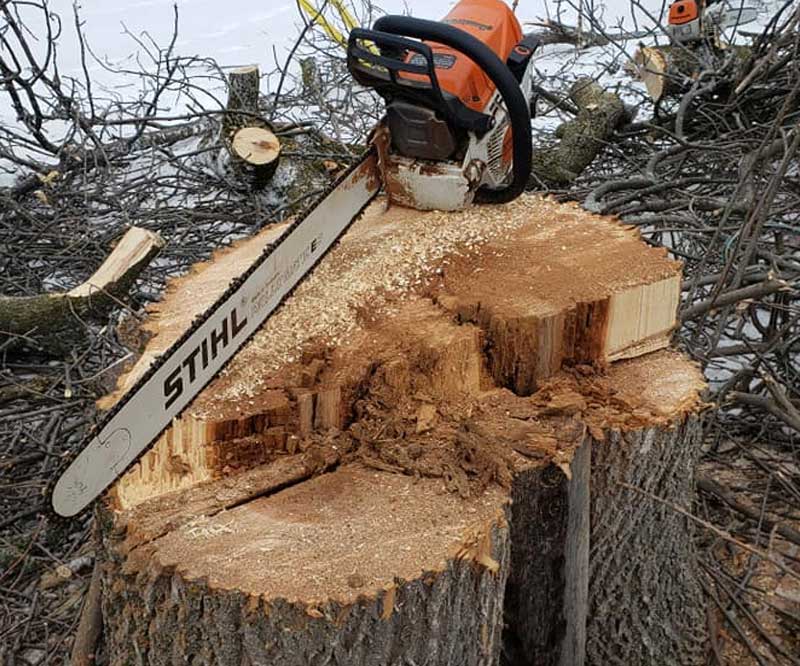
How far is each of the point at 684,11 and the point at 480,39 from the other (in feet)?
9.75

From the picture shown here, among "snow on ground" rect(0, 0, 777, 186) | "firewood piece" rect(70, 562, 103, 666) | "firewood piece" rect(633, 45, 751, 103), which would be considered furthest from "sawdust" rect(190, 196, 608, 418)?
"snow on ground" rect(0, 0, 777, 186)

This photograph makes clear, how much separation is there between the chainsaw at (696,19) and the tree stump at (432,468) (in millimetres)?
2929

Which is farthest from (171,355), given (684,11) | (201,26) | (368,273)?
(201,26)

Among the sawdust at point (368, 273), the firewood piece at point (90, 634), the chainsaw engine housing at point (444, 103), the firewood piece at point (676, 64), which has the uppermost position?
the chainsaw engine housing at point (444, 103)

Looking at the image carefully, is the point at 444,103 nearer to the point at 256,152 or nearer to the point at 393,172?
the point at 393,172

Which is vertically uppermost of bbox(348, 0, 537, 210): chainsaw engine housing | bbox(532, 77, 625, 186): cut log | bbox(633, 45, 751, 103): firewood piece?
bbox(348, 0, 537, 210): chainsaw engine housing

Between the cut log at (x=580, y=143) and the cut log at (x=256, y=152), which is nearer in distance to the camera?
the cut log at (x=256, y=152)

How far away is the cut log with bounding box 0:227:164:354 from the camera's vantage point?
122 inches

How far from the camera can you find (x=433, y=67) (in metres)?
1.78

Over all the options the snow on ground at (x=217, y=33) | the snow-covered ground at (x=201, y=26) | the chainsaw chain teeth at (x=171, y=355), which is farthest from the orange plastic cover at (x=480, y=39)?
the snow-covered ground at (x=201, y=26)

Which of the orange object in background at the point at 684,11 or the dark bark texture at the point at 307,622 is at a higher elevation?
the orange object in background at the point at 684,11

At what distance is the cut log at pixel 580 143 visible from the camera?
424 centimetres

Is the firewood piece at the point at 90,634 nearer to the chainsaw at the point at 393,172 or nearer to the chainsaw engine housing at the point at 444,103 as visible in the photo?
the chainsaw at the point at 393,172

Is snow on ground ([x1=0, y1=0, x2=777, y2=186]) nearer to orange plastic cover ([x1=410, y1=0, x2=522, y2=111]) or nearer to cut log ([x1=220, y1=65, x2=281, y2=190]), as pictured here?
cut log ([x1=220, y1=65, x2=281, y2=190])
